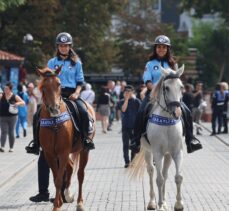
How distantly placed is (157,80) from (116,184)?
3675 mm

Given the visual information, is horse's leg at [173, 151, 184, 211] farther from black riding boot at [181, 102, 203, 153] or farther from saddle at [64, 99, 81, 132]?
saddle at [64, 99, 81, 132]

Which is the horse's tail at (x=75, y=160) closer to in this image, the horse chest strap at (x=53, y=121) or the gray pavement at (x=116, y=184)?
the gray pavement at (x=116, y=184)

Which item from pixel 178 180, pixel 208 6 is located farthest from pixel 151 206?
pixel 208 6

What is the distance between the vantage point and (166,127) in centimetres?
1234

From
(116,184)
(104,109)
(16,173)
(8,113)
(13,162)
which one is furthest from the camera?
(104,109)

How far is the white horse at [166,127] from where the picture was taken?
12.1m

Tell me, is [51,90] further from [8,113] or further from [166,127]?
[8,113]

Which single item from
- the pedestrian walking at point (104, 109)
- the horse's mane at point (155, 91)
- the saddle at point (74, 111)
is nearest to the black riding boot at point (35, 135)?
the saddle at point (74, 111)

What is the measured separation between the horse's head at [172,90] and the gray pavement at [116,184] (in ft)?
5.53

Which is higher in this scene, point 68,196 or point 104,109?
point 68,196

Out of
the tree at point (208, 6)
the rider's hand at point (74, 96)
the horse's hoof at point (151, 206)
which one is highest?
the tree at point (208, 6)

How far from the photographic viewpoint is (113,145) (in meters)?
28.3

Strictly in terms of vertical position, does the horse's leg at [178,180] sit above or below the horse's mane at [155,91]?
below

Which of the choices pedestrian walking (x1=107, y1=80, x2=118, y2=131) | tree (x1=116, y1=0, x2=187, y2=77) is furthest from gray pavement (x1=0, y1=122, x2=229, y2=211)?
tree (x1=116, y1=0, x2=187, y2=77)
